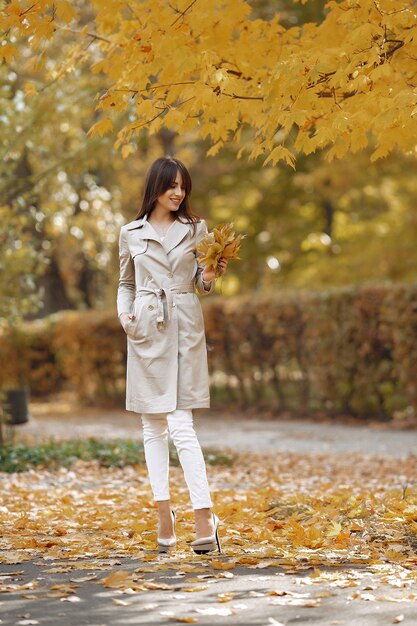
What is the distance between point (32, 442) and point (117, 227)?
806cm

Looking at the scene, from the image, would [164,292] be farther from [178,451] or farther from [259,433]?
[259,433]

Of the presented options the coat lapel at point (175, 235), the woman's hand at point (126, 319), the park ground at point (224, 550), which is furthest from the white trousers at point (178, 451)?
the coat lapel at point (175, 235)

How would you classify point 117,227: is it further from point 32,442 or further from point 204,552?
point 204,552

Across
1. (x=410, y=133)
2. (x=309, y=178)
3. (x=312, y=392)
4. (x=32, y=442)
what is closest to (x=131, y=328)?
(x=410, y=133)

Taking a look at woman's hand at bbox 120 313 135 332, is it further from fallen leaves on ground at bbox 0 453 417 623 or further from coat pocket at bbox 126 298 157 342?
fallen leaves on ground at bbox 0 453 417 623

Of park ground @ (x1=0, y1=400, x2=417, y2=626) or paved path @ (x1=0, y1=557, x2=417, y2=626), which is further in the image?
park ground @ (x1=0, y1=400, x2=417, y2=626)

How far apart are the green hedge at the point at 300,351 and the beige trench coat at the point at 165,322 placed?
7841 millimetres

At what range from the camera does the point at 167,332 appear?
17.1 feet

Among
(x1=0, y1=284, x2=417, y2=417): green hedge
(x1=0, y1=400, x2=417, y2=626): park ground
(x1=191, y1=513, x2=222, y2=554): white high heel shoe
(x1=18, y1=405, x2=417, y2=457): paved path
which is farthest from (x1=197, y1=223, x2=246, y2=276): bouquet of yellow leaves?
(x1=0, y1=284, x2=417, y2=417): green hedge

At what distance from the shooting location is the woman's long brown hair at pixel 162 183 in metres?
5.36

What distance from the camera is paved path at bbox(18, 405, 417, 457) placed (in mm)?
11625

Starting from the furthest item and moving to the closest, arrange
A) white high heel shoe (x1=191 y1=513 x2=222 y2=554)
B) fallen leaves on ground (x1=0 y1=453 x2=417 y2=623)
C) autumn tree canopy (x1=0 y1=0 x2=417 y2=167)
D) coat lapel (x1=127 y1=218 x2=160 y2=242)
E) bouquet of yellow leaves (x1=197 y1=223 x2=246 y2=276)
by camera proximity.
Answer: autumn tree canopy (x1=0 y1=0 x2=417 y2=167) → coat lapel (x1=127 y1=218 x2=160 y2=242) → bouquet of yellow leaves (x1=197 y1=223 x2=246 y2=276) → white high heel shoe (x1=191 y1=513 x2=222 y2=554) → fallen leaves on ground (x1=0 y1=453 x2=417 y2=623)

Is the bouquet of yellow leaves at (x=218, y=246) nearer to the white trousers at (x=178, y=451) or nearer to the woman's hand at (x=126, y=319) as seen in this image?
the woman's hand at (x=126, y=319)

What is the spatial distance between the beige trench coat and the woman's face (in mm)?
98
